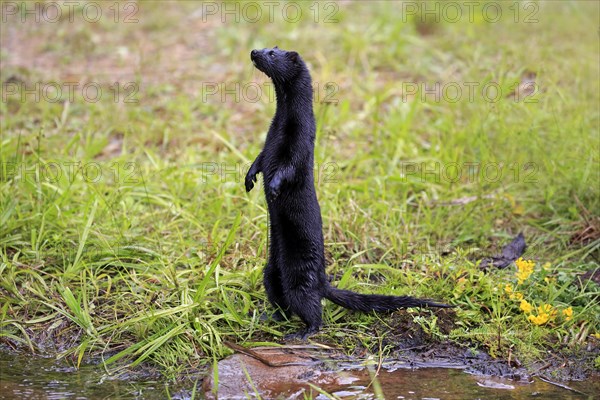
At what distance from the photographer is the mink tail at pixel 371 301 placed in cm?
431

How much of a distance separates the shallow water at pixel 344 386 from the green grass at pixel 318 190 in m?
0.18

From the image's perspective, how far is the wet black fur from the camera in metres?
4.13

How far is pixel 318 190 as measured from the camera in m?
5.51

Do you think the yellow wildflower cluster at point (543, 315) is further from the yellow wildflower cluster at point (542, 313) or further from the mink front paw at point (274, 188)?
the mink front paw at point (274, 188)

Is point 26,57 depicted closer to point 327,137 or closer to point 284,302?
point 327,137

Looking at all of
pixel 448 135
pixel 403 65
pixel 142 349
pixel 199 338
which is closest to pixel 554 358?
pixel 199 338

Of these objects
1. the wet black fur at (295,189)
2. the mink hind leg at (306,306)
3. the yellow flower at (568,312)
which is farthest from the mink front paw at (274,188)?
the yellow flower at (568,312)

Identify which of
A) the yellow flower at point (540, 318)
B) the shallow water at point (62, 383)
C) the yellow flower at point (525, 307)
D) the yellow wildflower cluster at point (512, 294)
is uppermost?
the yellow wildflower cluster at point (512, 294)

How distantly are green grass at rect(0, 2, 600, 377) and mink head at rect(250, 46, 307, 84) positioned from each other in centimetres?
84

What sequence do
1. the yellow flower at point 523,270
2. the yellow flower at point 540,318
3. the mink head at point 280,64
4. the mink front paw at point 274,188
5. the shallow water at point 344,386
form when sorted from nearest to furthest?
the shallow water at point 344,386 < the mink front paw at point 274,188 < the mink head at point 280,64 < the yellow flower at point 540,318 < the yellow flower at point 523,270

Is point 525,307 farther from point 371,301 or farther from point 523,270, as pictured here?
point 371,301

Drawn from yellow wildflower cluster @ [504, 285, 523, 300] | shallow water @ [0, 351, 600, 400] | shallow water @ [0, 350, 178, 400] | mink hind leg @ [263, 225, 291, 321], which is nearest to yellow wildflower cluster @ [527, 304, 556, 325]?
yellow wildflower cluster @ [504, 285, 523, 300]

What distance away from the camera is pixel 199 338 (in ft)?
13.6

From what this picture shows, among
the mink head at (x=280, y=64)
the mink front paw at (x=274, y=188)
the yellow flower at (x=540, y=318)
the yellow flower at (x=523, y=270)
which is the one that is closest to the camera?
the mink front paw at (x=274, y=188)
